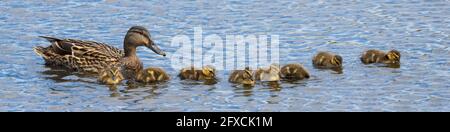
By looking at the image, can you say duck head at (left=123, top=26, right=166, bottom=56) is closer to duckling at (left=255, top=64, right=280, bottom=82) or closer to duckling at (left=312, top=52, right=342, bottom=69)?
duckling at (left=255, top=64, right=280, bottom=82)

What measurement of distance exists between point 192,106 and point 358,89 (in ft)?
4.84

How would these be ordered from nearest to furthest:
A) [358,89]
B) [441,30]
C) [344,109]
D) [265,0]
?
1. [344,109]
2. [358,89]
3. [441,30]
4. [265,0]

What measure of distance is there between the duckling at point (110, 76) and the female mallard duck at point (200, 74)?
565mm

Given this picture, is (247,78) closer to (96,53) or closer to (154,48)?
(154,48)

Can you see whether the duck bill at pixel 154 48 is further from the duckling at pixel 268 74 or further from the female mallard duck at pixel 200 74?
the duckling at pixel 268 74

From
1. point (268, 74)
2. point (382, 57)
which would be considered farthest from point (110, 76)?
point (382, 57)

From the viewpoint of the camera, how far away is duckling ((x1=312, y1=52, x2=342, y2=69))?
11891 mm

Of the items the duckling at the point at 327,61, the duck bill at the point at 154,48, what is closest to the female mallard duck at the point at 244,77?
the duckling at the point at 327,61

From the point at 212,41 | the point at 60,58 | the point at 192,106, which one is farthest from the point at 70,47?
the point at 192,106

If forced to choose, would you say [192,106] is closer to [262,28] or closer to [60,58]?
[60,58]

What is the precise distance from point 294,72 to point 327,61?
2.10 ft

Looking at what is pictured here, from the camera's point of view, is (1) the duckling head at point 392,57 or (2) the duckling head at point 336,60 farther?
(1) the duckling head at point 392,57

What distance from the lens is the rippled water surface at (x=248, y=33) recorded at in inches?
416

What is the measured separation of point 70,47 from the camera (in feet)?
41.0
